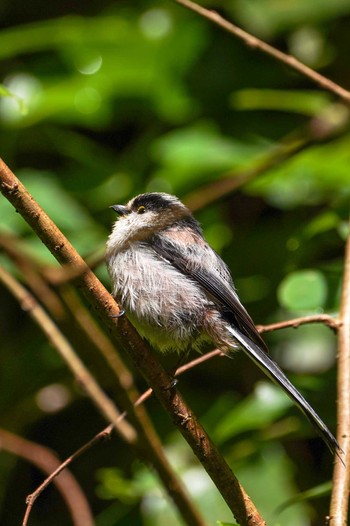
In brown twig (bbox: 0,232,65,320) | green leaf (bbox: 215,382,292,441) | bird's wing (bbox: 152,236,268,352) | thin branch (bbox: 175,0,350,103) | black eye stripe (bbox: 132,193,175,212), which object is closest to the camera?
brown twig (bbox: 0,232,65,320)

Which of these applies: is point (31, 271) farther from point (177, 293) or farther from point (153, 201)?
point (153, 201)

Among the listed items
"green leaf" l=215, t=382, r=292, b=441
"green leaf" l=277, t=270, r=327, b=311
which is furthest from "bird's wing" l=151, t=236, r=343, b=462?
"green leaf" l=215, t=382, r=292, b=441

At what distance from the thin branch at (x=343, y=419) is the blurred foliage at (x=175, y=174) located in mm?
650

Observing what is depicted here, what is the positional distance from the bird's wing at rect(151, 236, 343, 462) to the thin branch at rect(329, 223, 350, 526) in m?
0.07

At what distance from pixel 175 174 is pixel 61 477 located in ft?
4.87

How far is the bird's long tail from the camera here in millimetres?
2049

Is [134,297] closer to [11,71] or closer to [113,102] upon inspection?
[113,102]

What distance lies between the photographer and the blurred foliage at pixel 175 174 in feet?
10.6

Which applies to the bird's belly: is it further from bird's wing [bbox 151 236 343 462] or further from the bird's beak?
the bird's beak

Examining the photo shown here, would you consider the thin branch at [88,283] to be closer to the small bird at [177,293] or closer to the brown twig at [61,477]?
the brown twig at [61,477]

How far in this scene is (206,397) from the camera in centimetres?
344

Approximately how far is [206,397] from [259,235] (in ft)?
2.53

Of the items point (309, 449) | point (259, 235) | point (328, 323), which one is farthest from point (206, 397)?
point (328, 323)

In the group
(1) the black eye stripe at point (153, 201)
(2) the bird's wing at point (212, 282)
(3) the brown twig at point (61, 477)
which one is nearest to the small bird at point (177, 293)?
(2) the bird's wing at point (212, 282)
